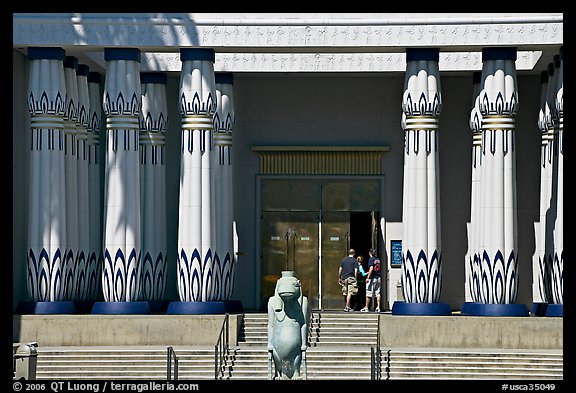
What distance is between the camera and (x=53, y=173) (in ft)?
113

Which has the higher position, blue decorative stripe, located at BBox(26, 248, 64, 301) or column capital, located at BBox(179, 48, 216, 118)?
column capital, located at BBox(179, 48, 216, 118)

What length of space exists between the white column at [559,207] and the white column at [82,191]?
435 inches

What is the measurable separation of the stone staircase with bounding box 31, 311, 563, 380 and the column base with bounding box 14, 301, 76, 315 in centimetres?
207

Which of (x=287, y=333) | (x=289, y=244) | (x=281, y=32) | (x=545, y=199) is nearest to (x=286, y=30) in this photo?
(x=281, y=32)

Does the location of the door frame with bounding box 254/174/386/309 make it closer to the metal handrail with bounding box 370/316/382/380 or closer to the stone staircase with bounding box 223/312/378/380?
the stone staircase with bounding box 223/312/378/380

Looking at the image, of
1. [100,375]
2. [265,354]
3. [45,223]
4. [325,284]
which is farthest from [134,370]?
[325,284]

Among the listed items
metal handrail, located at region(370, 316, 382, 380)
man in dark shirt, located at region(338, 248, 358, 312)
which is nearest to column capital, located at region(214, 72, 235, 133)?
man in dark shirt, located at region(338, 248, 358, 312)

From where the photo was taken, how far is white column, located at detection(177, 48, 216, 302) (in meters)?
34.5

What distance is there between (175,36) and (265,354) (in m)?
7.57

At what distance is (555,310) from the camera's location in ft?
113

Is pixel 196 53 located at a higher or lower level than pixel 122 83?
higher

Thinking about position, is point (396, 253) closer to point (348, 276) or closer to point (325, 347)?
point (348, 276)

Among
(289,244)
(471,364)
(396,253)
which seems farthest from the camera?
(289,244)

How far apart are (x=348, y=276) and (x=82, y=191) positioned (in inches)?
272
